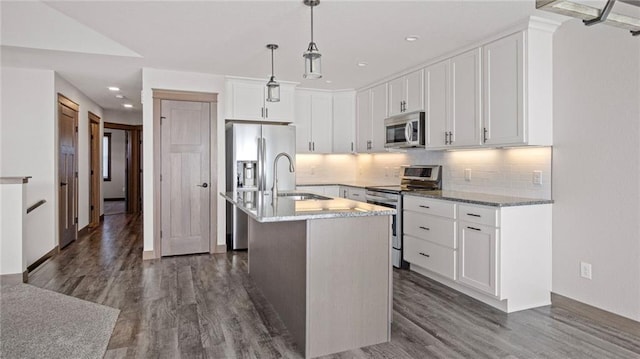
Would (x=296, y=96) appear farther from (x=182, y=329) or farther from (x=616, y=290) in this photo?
(x=616, y=290)

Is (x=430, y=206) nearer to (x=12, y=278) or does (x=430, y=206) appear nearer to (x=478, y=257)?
(x=478, y=257)

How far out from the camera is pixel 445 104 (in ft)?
13.0

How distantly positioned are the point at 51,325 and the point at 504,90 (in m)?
4.02

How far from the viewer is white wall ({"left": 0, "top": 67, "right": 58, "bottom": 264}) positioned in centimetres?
466

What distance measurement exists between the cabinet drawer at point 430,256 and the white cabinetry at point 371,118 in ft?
5.28

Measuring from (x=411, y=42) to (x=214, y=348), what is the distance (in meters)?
3.04

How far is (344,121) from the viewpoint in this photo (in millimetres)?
5957

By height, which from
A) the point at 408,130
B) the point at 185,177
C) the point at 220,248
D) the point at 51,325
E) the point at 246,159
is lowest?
the point at 51,325

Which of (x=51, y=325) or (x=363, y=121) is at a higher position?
(x=363, y=121)

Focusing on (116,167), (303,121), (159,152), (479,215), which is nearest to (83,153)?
(159,152)

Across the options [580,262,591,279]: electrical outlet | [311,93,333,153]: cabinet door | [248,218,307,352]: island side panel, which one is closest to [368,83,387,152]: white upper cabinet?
[311,93,333,153]: cabinet door

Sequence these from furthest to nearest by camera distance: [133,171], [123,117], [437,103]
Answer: [133,171] < [123,117] < [437,103]

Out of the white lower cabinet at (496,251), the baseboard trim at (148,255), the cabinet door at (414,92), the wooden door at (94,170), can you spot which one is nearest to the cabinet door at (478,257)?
the white lower cabinet at (496,251)

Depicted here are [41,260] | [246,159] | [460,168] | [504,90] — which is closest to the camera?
[504,90]
